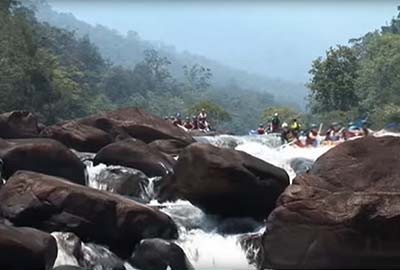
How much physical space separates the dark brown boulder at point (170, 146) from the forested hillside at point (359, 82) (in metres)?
21.5

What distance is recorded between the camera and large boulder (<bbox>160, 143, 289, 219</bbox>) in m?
13.9

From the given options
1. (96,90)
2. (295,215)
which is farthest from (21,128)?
(96,90)

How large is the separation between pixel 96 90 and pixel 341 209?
63000 mm

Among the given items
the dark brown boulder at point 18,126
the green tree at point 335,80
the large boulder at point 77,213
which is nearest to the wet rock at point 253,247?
the large boulder at point 77,213

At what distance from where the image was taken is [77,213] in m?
11.7

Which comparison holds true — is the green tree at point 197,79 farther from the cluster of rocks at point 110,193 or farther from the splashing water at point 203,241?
the splashing water at point 203,241

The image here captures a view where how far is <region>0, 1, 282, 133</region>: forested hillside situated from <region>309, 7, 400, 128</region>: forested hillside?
13.4 m

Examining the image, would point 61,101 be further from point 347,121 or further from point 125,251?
point 125,251

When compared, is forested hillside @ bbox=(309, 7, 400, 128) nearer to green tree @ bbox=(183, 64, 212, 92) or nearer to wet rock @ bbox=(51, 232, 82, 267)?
wet rock @ bbox=(51, 232, 82, 267)

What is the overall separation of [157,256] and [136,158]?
5.12m

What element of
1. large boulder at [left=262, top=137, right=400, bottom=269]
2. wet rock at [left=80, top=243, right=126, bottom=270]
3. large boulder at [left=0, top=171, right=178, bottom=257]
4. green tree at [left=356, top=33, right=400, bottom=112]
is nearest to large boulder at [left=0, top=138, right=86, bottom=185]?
large boulder at [left=0, top=171, right=178, bottom=257]

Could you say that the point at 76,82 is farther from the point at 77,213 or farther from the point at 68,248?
the point at 68,248

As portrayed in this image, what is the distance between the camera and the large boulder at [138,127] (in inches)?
832

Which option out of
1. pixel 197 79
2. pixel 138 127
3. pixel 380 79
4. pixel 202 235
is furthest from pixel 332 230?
pixel 197 79
